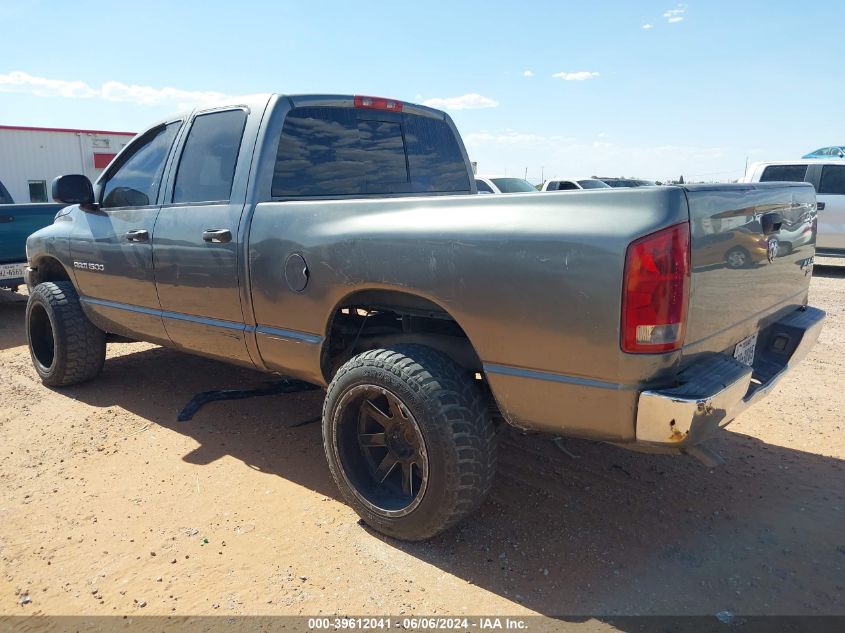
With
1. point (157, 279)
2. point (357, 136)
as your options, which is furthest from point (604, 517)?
point (157, 279)

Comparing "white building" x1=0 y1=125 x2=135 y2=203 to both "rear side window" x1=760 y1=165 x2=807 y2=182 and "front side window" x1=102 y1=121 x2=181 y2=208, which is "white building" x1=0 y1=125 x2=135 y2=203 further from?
"rear side window" x1=760 y1=165 x2=807 y2=182

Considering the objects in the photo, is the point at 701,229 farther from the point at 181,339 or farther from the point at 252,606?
the point at 181,339

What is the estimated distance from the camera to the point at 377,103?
394 cm

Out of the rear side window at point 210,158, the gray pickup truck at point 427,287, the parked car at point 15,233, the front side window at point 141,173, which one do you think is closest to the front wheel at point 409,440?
the gray pickup truck at point 427,287

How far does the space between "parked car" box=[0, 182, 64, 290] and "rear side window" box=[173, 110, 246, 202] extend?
16.2 ft

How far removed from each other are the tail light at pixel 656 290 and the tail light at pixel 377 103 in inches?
90.5

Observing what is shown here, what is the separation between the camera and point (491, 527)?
118 inches

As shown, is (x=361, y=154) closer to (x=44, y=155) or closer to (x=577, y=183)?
(x=577, y=183)

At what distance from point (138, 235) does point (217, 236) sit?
35.0 inches

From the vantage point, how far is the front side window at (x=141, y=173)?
13.5 feet

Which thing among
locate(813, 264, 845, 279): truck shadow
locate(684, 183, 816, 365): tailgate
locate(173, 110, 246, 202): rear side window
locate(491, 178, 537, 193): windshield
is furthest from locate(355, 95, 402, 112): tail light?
locate(491, 178, 537, 193): windshield

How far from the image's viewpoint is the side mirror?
4322 mm

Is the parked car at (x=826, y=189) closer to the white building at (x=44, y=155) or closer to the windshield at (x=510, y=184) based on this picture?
the windshield at (x=510, y=184)

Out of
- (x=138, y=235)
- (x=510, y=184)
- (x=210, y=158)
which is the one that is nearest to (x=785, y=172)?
(x=510, y=184)
